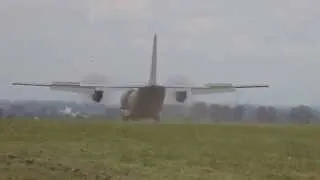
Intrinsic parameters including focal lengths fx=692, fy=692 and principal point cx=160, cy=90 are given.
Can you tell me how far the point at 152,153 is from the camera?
1744cm

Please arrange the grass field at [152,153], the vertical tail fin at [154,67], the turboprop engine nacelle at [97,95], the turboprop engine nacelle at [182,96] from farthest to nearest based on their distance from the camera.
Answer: the vertical tail fin at [154,67], the turboprop engine nacelle at [182,96], the turboprop engine nacelle at [97,95], the grass field at [152,153]

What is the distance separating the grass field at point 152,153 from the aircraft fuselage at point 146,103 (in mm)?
25191

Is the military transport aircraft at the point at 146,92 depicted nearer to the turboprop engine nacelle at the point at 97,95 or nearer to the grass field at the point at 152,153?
the turboprop engine nacelle at the point at 97,95

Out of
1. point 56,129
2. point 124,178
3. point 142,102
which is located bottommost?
point 124,178

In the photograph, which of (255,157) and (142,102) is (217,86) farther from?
(255,157)

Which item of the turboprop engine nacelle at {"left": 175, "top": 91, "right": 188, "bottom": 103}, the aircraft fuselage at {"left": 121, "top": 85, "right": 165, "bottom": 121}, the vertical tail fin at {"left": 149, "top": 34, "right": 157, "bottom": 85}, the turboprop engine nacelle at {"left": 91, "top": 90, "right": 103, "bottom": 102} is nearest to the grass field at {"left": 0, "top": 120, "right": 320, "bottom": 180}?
the turboprop engine nacelle at {"left": 91, "top": 90, "right": 103, "bottom": 102}

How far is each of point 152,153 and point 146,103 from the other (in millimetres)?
33015

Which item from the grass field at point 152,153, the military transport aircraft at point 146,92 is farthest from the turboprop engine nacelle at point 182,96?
the grass field at point 152,153

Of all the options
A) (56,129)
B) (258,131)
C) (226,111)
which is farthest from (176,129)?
(226,111)

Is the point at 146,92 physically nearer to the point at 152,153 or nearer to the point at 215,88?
the point at 215,88

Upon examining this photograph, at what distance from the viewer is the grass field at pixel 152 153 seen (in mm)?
14055

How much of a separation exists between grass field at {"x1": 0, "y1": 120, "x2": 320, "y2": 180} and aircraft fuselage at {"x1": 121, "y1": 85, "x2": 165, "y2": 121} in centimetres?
2519

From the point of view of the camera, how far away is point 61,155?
1608 centimetres

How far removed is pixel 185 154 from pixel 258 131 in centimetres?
810
